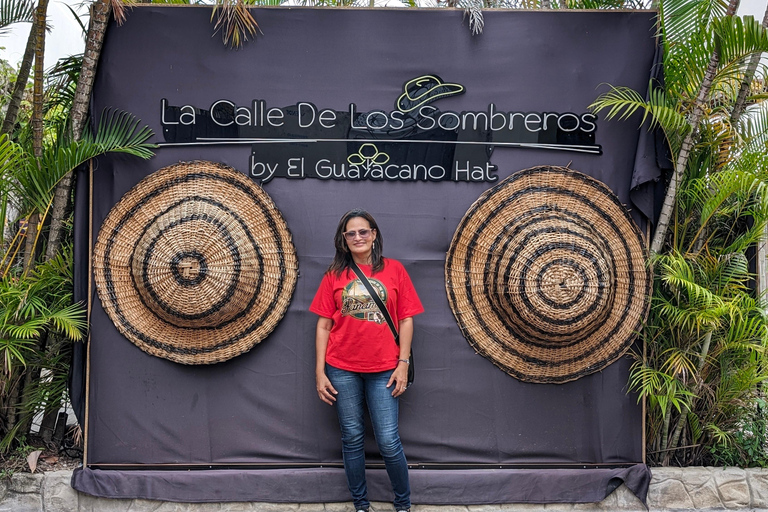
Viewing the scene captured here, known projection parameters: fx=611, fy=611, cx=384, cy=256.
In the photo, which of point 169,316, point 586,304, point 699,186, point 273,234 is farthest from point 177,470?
point 699,186

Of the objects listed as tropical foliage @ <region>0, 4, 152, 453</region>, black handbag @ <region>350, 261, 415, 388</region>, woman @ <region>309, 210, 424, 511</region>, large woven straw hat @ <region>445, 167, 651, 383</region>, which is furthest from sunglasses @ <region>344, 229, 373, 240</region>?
tropical foliage @ <region>0, 4, 152, 453</region>

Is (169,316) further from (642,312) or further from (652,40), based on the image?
(652,40)

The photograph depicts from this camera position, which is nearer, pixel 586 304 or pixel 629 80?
pixel 586 304

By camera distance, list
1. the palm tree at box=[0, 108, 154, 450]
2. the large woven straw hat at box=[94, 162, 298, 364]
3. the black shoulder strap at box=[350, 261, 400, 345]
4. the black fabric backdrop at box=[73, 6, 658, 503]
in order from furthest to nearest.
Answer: the black fabric backdrop at box=[73, 6, 658, 503] → the large woven straw hat at box=[94, 162, 298, 364] → the palm tree at box=[0, 108, 154, 450] → the black shoulder strap at box=[350, 261, 400, 345]

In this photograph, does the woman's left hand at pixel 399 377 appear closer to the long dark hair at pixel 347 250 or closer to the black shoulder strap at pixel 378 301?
the black shoulder strap at pixel 378 301

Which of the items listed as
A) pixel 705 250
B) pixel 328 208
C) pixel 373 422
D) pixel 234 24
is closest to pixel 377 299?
pixel 373 422

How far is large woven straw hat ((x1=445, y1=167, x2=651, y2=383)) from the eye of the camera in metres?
4.04

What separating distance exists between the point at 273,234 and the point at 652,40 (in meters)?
2.87

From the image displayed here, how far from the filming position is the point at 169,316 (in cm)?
400

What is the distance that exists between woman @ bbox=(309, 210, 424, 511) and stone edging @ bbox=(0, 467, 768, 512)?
627 mm

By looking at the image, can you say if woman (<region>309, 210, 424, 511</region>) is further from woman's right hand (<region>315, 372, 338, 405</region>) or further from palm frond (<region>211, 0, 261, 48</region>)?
palm frond (<region>211, 0, 261, 48</region>)

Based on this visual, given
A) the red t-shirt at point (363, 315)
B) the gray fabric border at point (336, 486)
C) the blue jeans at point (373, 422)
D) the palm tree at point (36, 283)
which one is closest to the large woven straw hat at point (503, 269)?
the red t-shirt at point (363, 315)

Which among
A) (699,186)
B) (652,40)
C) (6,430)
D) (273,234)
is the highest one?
(652,40)

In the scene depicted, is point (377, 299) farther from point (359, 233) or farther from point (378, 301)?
point (359, 233)
